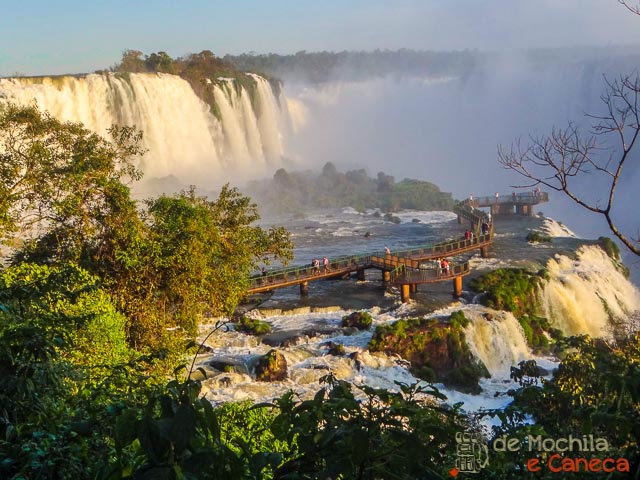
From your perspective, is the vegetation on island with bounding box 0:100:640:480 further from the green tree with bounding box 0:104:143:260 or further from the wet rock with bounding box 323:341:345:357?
the wet rock with bounding box 323:341:345:357

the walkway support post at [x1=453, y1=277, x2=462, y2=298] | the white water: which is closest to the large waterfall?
the walkway support post at [x1=453, y1=277, x2=462, y2=298]

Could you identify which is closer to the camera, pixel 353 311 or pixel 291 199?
pixel 353 311

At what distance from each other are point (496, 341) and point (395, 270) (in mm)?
4180

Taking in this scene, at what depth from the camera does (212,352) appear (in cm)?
1636

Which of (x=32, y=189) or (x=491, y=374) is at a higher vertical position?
(x=32, y=189)

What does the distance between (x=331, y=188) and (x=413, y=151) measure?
1060 inches

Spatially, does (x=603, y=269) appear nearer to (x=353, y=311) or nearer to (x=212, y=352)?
(x=353, y=311)

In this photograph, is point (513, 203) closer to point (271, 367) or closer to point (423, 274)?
point (423, 274)

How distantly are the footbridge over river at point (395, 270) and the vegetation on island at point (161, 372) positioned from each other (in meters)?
2.38

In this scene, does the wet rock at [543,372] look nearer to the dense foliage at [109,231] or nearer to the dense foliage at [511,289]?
the dense foliage at [511,289]

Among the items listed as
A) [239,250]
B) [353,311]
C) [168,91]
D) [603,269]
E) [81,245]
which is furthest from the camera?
[168,91]

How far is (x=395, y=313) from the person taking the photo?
1945 centimetres

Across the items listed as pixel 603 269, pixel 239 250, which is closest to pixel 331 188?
pixel 603 269

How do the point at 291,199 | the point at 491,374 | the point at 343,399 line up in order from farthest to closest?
1. the point at 291,199
2. the point at 491,374
3. the point at 343,399
